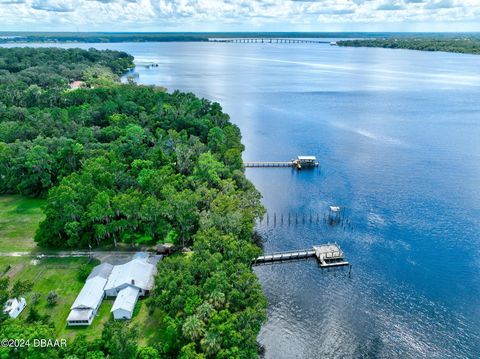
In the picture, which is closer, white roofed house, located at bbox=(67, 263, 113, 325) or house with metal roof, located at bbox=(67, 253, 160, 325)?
white roofed house, located at bbox=(67, 263, 113, 325)

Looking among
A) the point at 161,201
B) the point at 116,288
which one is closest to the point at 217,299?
the point at 116,288

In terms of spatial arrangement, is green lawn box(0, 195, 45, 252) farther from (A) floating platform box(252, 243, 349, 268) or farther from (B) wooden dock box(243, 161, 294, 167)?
(B) wooden dock box(243, 161, 294, 167)

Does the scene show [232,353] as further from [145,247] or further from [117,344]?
[145,247]

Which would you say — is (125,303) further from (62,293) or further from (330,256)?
(330,256)

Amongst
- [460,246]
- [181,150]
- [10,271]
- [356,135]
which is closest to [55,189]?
[10,271]

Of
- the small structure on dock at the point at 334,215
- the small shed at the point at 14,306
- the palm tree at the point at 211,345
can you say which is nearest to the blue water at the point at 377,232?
the small structure on dock at the point at 334,215

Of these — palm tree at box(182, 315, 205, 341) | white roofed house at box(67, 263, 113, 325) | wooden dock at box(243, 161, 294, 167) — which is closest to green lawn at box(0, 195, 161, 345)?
white roofed house at box(67, 263, 113, 325)
